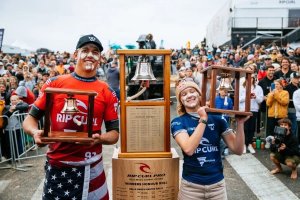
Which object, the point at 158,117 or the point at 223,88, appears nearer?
the point at 223,88

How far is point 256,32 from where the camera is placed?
70.2ft

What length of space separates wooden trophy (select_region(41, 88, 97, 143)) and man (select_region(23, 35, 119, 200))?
6cm

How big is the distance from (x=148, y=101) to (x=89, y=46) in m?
1.10

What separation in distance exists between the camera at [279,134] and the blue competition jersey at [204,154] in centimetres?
330

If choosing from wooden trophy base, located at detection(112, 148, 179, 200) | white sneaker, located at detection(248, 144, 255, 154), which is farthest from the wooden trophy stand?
white sneaker, located at detection(248, 144, 255, 154)

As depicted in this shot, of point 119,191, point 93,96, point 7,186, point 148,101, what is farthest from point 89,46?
point 7,186

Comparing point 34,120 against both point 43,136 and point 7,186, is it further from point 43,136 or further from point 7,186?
point 7,186

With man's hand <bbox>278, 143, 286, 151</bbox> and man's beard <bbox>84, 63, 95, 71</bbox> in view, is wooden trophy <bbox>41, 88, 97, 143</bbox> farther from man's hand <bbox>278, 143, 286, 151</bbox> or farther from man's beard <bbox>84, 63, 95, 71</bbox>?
man's hand <bbox>278, 143, 286, 151</bbox>

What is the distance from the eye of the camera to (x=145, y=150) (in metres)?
4.02

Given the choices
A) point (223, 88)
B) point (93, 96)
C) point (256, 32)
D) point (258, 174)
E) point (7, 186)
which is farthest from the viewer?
point (256, 32)

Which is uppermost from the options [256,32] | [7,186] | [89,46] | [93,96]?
[256,32]

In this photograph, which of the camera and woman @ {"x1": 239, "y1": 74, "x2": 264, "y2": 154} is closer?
the camera

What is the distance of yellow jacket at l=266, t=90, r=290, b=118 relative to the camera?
7.56 metres

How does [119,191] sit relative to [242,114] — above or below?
below
